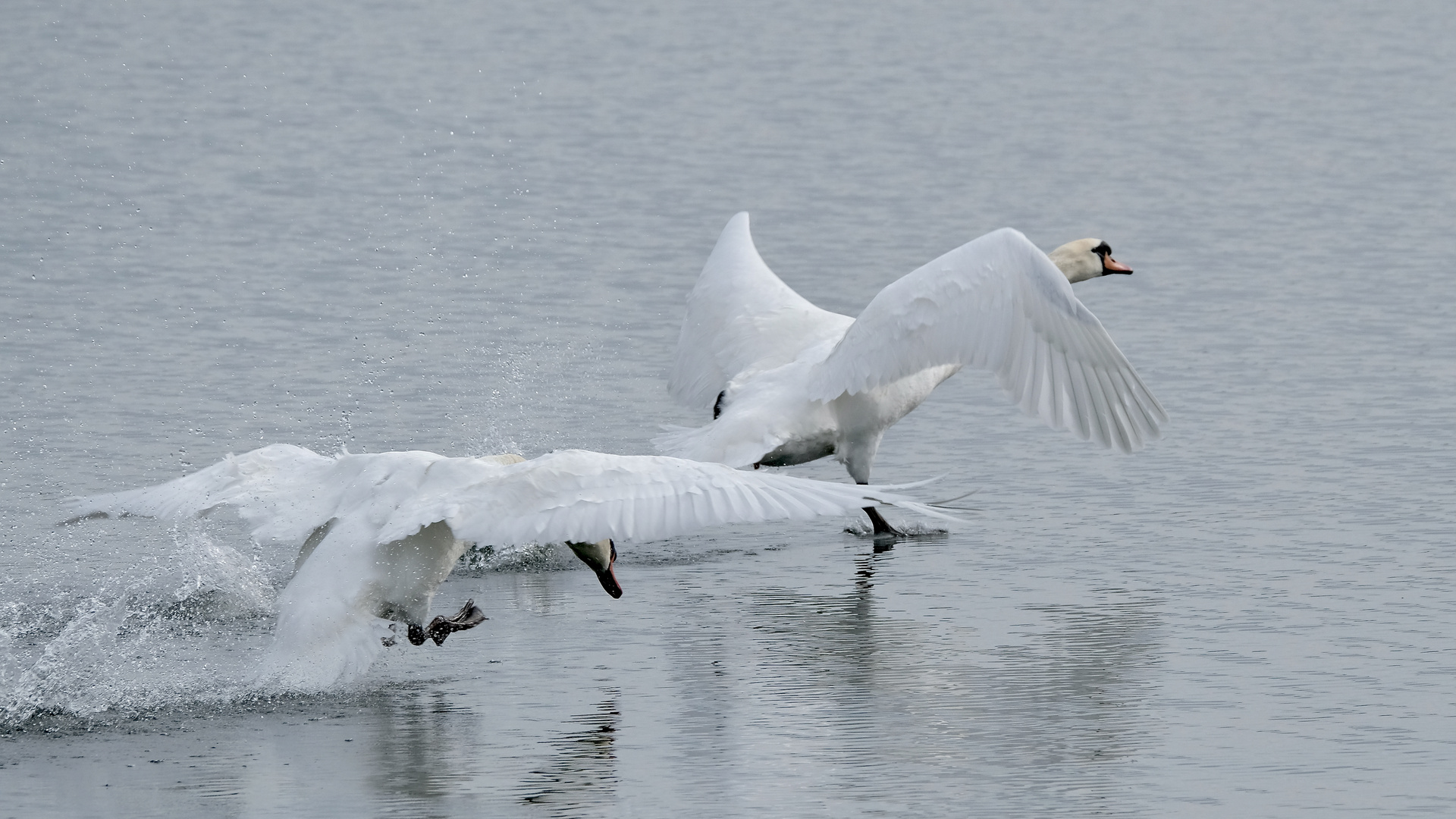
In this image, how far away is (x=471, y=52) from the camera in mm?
27469

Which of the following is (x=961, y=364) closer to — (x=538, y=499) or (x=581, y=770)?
(x=538, y=499)

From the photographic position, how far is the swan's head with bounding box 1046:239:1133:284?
38.1 ft

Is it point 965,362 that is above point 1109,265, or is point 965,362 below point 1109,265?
below

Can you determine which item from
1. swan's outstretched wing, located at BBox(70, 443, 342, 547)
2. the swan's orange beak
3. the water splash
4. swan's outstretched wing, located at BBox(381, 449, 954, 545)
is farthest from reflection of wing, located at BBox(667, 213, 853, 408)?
swan's outstretched wing, located at BBox(381, 449, 954, 545)

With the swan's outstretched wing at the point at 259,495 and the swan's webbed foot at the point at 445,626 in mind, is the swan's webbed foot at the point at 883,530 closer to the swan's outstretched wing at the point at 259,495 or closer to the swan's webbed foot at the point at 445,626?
the swan's webbed foot at the point at 445,626

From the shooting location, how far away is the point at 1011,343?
32.6 feet

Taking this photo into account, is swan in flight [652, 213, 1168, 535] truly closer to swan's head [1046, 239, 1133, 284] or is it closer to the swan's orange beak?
swan's head [1046, 239, 1133, 284]

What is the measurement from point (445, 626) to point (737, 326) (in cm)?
347

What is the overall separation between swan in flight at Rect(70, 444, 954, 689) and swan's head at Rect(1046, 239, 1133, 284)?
3.97m

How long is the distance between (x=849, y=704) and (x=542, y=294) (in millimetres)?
7724

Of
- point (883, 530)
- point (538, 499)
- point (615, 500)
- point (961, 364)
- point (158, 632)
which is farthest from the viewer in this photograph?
point (883, 530)

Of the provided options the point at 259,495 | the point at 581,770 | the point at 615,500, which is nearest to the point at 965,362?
the point at 615,500

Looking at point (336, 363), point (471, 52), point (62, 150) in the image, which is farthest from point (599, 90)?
point (336, 363)

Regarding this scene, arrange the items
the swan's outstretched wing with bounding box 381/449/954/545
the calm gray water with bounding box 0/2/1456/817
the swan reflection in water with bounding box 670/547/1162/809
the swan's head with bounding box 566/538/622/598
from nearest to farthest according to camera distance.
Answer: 1. the swan reflection in water with bounding box 670/547/1162/809
2. the calm gray water with bounding box 0/2/1456/817
3. the swan's outstretched wing with bounding box 381/449/954/545
4. the swan's head with bounding box 566/538/622/598
